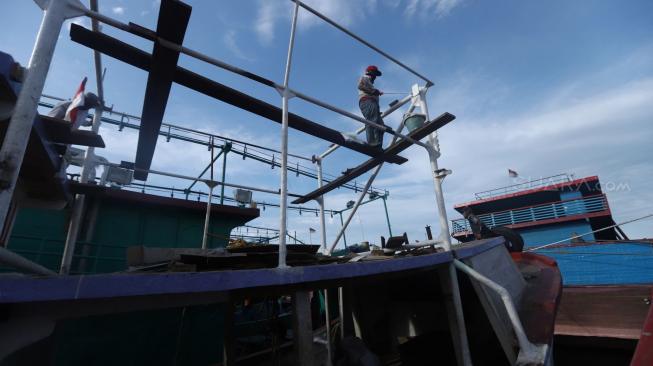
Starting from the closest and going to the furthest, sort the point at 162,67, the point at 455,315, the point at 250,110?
the point at 162,67, the point at 250,110, the point at 455,315

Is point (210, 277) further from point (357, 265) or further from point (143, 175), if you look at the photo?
point (143, 175)

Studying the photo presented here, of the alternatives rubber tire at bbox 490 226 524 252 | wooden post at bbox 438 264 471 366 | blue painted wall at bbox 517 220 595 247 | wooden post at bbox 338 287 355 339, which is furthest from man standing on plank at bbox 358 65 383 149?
blue painted wall at bbox 517 220 595 247

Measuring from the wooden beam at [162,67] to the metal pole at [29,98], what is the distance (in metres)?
0.51

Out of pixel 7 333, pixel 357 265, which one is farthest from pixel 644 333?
pixel 7 333

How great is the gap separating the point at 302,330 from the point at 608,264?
17.4 metres

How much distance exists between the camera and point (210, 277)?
72.1 inches

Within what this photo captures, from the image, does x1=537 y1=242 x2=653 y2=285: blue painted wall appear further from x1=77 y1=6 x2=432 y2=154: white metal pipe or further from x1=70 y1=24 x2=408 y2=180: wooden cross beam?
x1=77 y1=6 x2=432 y2=154: white metal pipe

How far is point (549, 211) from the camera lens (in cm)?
1855

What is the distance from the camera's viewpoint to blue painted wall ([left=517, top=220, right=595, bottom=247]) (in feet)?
57.1

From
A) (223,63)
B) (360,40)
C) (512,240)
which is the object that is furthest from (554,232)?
(223,63)

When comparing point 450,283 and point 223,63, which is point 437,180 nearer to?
point 450,283

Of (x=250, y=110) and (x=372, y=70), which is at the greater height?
(x=372, y=70)

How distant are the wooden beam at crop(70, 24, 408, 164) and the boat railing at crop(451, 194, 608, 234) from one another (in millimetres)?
20139

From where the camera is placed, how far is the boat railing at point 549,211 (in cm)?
1712
